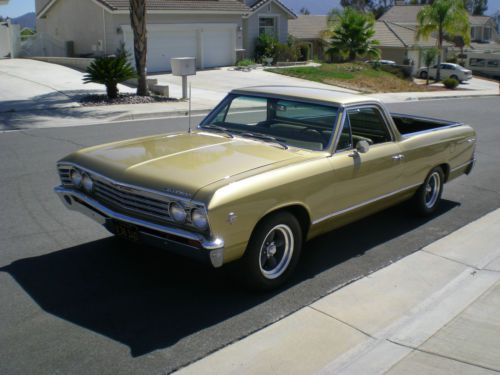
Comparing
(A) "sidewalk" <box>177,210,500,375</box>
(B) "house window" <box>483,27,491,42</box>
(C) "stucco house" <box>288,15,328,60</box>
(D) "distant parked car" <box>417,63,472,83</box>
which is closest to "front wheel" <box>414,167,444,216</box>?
(A) "sidewalk" <box>177,210,500,375</box>

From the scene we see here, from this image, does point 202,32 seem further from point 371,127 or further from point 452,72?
point 371,127

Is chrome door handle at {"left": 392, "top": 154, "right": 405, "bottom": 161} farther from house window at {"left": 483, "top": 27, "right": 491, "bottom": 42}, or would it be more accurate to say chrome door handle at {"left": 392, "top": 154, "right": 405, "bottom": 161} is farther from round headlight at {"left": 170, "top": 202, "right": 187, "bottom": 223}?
house window at {"left": 483, "top": 27, "right": 491, "bottom": 42}

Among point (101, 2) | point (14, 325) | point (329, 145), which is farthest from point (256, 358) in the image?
point (101, 2)

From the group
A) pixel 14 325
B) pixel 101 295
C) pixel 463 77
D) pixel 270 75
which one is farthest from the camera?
pixel 463 77

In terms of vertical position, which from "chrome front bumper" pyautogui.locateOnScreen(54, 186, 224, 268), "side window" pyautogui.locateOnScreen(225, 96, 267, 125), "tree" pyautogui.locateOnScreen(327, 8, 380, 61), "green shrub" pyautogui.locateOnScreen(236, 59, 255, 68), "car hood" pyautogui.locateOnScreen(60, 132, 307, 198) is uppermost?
"tree" pyautogui.locateOnScreen(327, 8, 380, 61)

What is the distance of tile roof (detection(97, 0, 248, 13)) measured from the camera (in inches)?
1110

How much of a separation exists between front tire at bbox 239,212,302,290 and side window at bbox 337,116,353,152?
3.39 feet

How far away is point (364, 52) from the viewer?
40.7 m

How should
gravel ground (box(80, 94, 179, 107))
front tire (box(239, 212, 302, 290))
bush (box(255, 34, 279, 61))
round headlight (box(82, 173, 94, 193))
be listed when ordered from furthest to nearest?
bush (box(255, 34, 279, 61))
gravel ground (box(80, 94, 179, 107))
round headlight (box(82, 173, 94, 193))
front tire (box(239, 212, 302, 290))

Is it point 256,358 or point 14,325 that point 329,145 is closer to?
point 256,358

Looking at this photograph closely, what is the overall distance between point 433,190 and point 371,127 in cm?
159

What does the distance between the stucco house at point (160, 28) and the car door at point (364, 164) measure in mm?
23929

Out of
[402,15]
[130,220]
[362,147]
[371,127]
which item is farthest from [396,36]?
[130,220]

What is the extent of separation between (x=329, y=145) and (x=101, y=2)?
25466mm
